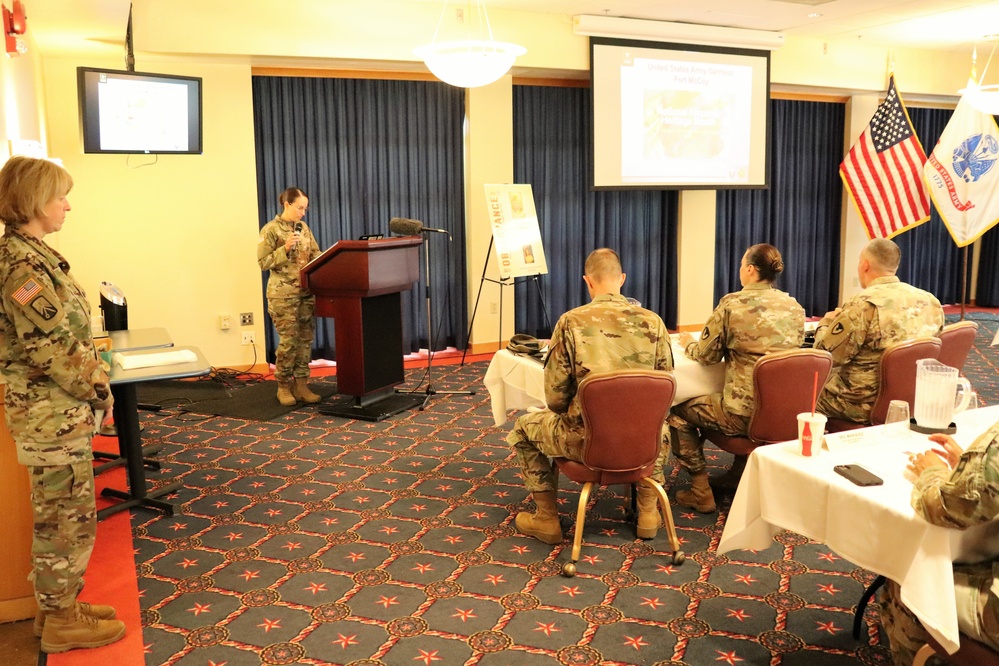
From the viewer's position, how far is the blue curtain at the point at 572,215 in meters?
8.07

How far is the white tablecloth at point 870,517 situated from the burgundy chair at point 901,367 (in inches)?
31.9

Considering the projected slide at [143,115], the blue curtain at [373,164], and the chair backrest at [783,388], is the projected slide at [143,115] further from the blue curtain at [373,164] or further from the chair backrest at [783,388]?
the chair backrest at [783,388]

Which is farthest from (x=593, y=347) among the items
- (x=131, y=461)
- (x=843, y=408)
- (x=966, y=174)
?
(x=966, y=174)

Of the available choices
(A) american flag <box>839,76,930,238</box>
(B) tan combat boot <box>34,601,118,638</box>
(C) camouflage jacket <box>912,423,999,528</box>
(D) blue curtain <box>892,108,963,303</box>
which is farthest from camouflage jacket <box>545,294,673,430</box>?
(D) blue curtain <box>892,108,963,303</box>

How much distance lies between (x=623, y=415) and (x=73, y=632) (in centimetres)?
207

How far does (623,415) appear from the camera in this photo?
3.16 metres

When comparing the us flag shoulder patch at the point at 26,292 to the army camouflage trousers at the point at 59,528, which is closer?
the us flag shoulder patch at the point at 26,292

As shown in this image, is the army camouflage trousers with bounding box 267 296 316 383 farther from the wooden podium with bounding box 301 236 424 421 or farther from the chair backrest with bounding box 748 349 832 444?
the chair backrest with bounding box 748 349 832 444

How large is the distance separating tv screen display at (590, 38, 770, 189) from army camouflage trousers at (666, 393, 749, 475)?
4.06 metres

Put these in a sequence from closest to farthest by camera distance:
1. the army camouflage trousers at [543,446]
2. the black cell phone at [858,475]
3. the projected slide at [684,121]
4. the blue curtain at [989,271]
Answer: the black cell phone at [858,475]
the army camouflage trousers at [543,446]
the projected slide at [684,121]
the blue curtain at [989,271]

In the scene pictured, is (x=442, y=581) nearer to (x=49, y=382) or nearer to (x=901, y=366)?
(x=49, y=382)

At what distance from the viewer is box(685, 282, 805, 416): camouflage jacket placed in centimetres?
366

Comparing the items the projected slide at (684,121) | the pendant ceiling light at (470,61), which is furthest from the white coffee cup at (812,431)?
the projected slide at (684,121)

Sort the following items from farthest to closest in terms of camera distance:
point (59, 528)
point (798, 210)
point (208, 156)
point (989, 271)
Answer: point (989, 271) < point (798, 210) < point (208, 156) < point (59, 528)
